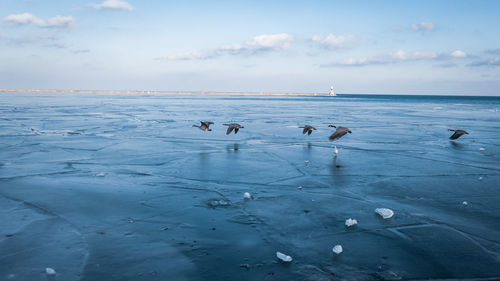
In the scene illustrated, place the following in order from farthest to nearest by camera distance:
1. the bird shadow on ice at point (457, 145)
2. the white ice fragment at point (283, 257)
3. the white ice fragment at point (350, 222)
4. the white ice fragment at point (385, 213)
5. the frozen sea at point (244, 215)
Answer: the bird shadow on ice at point (457, 145)
the white ice fragment at point (385, 213)
the white ice fragment at point (350, 222)
the white ice fragment at point (283, 257)
the frozen sea at point (244, 215)

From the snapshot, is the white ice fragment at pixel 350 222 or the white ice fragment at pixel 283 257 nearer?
the white ice fragment at pixel 283 257

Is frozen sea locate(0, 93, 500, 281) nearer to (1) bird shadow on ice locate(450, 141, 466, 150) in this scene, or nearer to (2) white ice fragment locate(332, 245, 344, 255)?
(2) white ice fragment locate(332, 245, 344, 255)

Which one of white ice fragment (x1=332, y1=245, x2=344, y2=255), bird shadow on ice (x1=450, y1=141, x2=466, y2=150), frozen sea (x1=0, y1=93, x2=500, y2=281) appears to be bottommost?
frozen sea (x1=0, y1=93, x2=500, y2=281)

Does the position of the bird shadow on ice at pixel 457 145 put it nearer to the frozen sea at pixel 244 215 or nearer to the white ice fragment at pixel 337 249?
the frozen sea at pixel 244 215

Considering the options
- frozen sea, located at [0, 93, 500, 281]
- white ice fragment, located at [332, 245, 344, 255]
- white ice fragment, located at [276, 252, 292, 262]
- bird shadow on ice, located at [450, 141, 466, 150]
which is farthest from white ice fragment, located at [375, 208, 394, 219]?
bird shadow on ice, located at [450, 141, 466, 150]

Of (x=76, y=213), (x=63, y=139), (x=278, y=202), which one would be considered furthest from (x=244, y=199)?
(x=63, y=139)

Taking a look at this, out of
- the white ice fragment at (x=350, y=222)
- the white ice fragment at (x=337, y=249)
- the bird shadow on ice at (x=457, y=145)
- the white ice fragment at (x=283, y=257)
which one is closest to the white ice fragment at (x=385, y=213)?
the white ice fragment at (x=350, y=222)

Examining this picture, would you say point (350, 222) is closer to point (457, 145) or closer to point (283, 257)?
point (283, 257)

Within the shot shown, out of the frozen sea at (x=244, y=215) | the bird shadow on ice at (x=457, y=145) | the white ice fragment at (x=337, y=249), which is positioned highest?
the bird shadow on ice at (x=457, y=145)

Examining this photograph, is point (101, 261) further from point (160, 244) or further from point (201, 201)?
point (201, 201)

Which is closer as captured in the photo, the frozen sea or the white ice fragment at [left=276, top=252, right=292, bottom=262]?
the frozen sea

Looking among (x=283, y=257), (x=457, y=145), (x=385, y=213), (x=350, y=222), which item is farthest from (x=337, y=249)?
(x=457, y=145)

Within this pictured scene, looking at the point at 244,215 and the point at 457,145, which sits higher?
the point at 457,145

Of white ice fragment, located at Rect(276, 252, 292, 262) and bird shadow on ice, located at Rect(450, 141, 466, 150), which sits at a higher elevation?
bird shadow on ice, located at Rect(450, 141, 466, 150)
